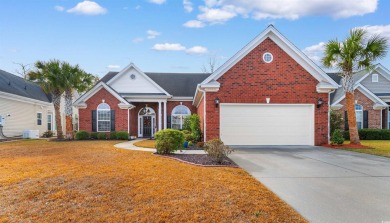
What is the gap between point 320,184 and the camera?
6.22 meters

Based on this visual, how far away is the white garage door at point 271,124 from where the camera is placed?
14.8 metres

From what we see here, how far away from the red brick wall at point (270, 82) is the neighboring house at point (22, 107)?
56.1 feet

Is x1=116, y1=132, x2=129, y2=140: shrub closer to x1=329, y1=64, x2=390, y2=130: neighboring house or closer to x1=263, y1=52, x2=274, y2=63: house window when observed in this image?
x1=263, y1=52, x2=274, y2=63: house window

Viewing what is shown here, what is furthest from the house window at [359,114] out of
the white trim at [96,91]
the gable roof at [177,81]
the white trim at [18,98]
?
the white trim at [18,98]

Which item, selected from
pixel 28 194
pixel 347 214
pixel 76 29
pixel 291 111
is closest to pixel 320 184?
pixel 347 214

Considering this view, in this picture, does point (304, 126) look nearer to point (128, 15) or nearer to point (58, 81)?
point (128, 15)

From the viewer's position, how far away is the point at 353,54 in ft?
47.6

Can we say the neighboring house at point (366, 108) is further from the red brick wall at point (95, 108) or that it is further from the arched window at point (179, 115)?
the red brick wall at point (95, 108)

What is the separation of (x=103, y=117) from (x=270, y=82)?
13325mm

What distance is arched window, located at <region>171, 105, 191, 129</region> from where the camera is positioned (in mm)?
23719

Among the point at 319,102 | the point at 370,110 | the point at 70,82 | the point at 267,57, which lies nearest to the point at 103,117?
the point at 70,82

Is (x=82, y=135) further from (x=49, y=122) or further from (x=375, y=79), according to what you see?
(x=375, y=79)

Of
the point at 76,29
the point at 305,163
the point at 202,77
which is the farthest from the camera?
the point at 202,77

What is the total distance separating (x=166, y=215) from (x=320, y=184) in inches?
160
